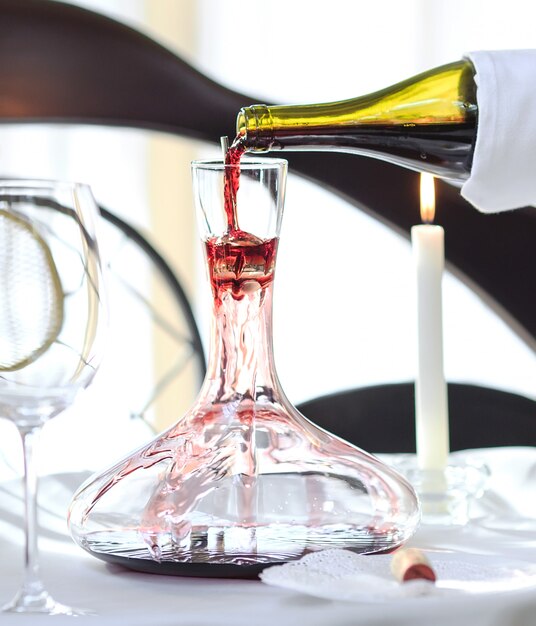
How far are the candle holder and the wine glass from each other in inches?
9.7

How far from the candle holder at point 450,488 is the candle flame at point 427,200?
0.16 meters

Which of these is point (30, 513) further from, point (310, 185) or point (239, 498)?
point (310, 185)

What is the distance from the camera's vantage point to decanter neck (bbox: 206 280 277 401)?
0.55 meters

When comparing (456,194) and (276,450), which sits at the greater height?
(456,194)

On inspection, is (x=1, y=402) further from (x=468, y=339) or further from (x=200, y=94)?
(x=468, y=339)

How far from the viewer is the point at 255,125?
57cm

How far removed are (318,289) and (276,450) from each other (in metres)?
1.76

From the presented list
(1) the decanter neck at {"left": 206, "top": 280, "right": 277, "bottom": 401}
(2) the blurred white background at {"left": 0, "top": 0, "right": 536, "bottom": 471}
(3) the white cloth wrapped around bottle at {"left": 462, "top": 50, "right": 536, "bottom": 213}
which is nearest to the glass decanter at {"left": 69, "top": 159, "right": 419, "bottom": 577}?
(1) the decanter neck at {"left": 206, "top": 280, "right": 277, "bottom": 401}

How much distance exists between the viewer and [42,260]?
0.44m

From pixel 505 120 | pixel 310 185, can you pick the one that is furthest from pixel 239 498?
pixel 310 185

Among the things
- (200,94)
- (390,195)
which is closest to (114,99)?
(200,94)

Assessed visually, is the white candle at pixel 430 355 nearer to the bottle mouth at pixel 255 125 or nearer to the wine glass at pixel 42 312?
the bottle mouth at pixel 255 125

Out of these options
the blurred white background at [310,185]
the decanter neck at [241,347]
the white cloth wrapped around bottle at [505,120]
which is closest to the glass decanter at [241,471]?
the decanter neck at [241,347]

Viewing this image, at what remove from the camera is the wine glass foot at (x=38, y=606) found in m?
0.42
